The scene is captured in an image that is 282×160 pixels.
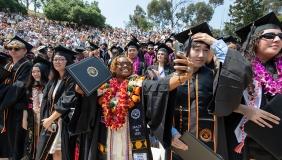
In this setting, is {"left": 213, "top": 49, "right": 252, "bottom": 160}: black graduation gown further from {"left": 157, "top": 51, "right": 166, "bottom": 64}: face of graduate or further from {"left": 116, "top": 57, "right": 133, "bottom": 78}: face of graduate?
{"left": 157, "top": 51, "right": 166, "bottom": 64}: face of graduate

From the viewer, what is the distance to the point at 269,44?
3.13 m

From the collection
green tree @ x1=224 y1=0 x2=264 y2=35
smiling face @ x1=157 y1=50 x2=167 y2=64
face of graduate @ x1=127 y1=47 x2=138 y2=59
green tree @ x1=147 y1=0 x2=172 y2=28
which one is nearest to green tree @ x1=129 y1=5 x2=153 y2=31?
green tree @ x1=147 y1=0 x2=172 y2=28

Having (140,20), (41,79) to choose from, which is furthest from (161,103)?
(140,20)

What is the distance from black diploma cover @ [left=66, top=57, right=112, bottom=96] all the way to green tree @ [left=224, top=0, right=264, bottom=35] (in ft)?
117

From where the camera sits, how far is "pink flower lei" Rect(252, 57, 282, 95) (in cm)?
310

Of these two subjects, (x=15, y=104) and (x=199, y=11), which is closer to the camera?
(x=15, y=104)

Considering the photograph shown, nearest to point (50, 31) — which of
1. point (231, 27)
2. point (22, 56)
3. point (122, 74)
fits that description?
point (231, 27)

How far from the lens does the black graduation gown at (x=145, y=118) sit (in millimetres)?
3666

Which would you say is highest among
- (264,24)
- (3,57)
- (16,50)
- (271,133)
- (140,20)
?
(140,20)

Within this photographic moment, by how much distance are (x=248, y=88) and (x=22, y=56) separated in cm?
462

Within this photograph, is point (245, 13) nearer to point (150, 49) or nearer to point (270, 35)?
point (150, 49)

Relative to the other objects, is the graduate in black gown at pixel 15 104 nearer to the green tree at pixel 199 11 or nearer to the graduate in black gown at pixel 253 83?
the graduate in black gown at pixel 253 83

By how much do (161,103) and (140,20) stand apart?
68.0 m

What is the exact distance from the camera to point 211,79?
13.0ft
